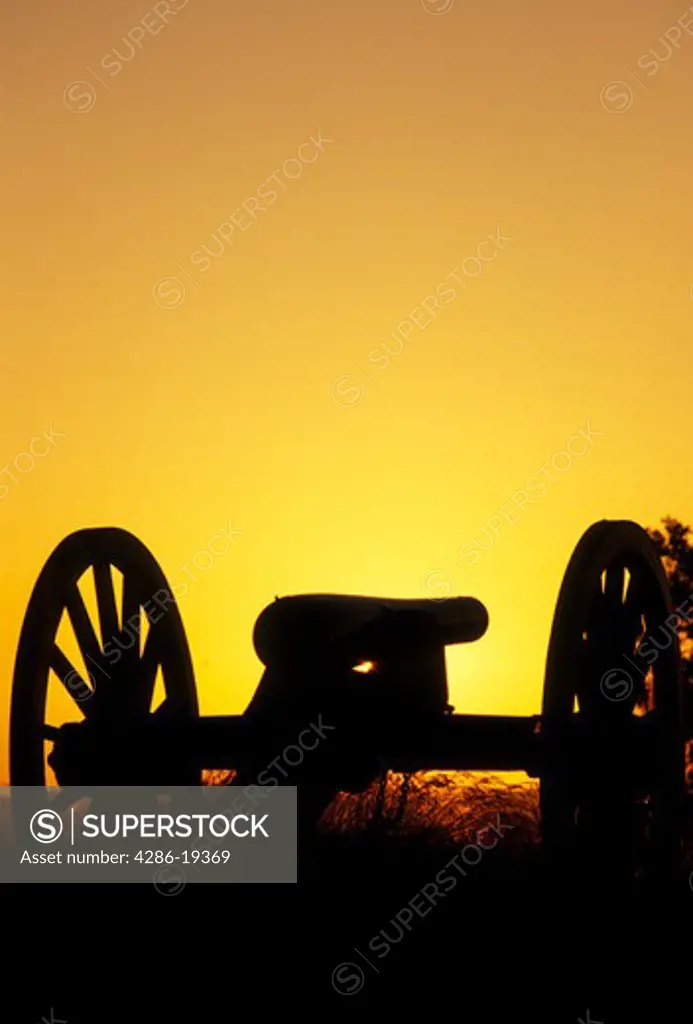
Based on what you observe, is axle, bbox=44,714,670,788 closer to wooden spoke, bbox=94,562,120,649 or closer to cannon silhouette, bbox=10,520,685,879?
cannon silhouette, bbox=10,520,685,879

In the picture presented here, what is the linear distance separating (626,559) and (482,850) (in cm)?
150

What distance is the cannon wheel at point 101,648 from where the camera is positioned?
324 inches

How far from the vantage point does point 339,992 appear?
6.12 m

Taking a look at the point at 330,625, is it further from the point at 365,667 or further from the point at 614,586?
the point at 614,586

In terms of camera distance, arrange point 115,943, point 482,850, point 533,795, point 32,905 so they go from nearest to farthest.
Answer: point 115,943, point 32,905, point 482,850, point 533,795

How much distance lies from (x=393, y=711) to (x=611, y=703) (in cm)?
103

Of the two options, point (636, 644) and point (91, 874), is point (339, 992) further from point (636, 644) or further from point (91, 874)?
point (636, 644)

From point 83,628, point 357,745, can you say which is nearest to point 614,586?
point 357,745

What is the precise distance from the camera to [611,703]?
8.40m

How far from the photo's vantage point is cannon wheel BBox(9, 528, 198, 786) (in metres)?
8.24

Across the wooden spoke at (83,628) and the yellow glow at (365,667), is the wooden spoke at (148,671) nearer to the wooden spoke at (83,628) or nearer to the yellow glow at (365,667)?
the wooden spoke at (83,628)

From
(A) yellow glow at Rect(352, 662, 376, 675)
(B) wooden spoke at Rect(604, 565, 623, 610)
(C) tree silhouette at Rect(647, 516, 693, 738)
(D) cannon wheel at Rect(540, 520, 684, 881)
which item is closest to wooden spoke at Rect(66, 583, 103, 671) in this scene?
(A) yellow glow at Rect(352, 662, 376, 675)

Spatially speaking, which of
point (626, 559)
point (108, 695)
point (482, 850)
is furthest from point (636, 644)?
point (108, 695)

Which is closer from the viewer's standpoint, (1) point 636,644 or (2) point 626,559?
(2) point 626,559
